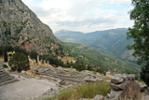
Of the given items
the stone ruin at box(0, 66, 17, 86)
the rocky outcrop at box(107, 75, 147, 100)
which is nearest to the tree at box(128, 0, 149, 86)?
the rocky outcrop at box(107, 75, 147, 100)

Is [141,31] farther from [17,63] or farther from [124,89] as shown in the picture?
[17,63]

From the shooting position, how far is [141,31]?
→ 30.3 metres

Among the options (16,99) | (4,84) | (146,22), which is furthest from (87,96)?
(4,84)

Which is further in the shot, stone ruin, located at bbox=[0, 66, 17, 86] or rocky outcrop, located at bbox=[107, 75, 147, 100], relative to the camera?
stone ruin, located at bbox=[0, 66, 17, 86]

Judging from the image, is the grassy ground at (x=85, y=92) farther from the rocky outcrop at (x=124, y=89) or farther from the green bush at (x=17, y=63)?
the green bush at (x=17, y=63)

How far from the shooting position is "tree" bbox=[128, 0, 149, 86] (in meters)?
30.3

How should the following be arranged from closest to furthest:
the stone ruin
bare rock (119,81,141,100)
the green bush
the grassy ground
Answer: the grassy ground < bare rock (119,81,141,100) < the stone ruin < the green bush

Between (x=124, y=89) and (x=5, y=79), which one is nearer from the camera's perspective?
(x=124, y=89)

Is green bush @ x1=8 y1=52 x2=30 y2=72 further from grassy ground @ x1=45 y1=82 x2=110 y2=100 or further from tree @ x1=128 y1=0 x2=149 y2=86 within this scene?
grassy ground @ x1=45 y1=82 x2=110 y2=100

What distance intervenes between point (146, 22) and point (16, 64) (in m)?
61.4

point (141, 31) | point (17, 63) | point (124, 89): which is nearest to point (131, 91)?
point (124, 89)

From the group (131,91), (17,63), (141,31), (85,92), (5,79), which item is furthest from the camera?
(17,63)

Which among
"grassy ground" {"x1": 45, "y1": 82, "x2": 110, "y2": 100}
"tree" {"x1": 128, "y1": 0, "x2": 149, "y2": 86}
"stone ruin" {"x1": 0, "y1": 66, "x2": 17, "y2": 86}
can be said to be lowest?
"stone ruin" {"x1": 0, "y1": 66, "x2": 17, "y2": 86}

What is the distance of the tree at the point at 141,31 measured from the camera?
30.3 metres
